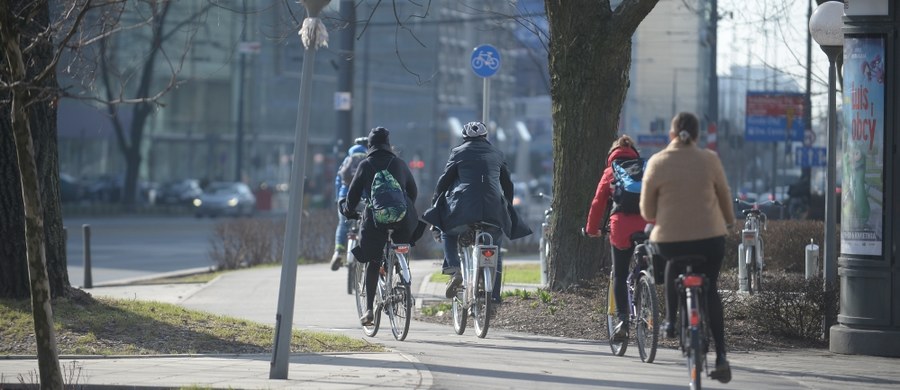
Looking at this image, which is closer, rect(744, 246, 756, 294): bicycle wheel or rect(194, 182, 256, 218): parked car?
rect(744, 246, 756, 294): bicycle wheel

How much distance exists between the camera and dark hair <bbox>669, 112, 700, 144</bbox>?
320 inches

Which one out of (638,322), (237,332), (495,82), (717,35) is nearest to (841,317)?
(638,322)

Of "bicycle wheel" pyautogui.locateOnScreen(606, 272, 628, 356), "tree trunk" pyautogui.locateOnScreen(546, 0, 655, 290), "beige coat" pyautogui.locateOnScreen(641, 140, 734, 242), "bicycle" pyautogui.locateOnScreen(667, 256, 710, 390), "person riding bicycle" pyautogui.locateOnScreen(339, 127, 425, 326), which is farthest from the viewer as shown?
"tree trunk" pyautogui.locateOnScreen(546, 0, 655, 290)

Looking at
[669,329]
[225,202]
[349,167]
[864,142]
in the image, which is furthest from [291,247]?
[225,202]

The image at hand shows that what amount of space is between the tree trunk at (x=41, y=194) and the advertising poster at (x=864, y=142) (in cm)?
636

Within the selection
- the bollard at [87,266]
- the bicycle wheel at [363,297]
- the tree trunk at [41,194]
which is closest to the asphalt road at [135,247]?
the bollard at [87,266]

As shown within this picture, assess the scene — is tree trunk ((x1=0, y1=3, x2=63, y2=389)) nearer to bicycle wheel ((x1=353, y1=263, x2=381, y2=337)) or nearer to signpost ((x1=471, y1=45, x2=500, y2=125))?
bicycle wheel ((x1=353, y1=263, x2=381, y2=337))

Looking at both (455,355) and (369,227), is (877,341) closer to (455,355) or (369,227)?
(455,355)

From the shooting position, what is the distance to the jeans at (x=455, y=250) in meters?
11.6

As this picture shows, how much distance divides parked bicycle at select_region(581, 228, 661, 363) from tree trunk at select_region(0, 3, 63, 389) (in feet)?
12.5

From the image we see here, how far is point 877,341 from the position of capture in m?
10.8

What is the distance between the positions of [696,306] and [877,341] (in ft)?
11.3

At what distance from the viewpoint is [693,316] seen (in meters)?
7.86

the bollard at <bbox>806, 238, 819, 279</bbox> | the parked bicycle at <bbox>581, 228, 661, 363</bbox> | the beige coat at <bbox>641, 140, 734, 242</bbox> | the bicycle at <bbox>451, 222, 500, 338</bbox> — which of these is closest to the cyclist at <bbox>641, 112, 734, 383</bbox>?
A: the beige coat at <bbox>641, 140, 734, 242</bbox>
